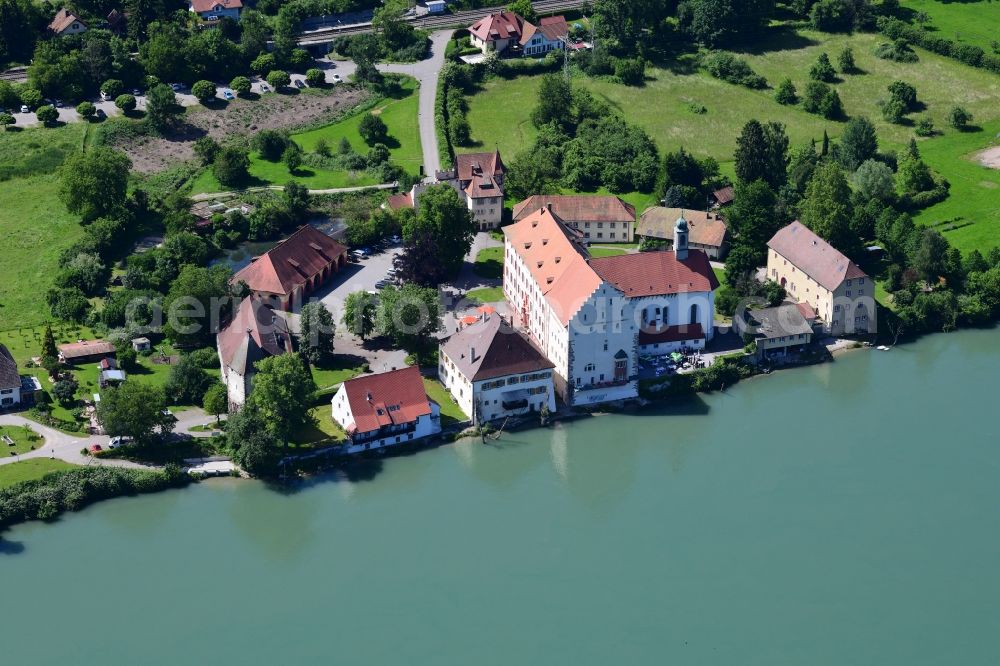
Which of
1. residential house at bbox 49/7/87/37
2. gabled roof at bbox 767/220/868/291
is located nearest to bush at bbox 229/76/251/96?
residential house at bbox 49/7/87/37

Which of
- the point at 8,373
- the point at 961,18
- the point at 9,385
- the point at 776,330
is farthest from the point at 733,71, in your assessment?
the point at 9,385

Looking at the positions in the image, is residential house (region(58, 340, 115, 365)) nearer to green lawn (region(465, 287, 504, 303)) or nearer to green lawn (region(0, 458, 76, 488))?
green lawn (region(0, 458, 76, 488))

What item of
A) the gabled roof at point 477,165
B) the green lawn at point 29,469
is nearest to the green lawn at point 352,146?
the gabled roof at point 477,165

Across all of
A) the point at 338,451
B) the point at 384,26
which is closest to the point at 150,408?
the point at 338,451

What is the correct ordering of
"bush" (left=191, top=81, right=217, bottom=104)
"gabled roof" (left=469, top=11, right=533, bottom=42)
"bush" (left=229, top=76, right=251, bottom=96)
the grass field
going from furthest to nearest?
1. the grass field
2. "gabled roof" (left=469, top=11, right=533, bottom=42)
3. "bush" (left=229, top=76, right=251, bottom=96)
4. "bush" (left=191, top=81, right=217, bottom=104)

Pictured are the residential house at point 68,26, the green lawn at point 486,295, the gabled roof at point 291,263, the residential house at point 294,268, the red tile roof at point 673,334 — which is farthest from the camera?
the residential house at point 68,26

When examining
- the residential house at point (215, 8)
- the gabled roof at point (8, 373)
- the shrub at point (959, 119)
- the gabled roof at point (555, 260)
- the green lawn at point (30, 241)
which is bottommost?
the shrub at point (959, 119)

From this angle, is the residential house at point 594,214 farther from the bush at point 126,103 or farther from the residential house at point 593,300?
the bush at point 126,103
